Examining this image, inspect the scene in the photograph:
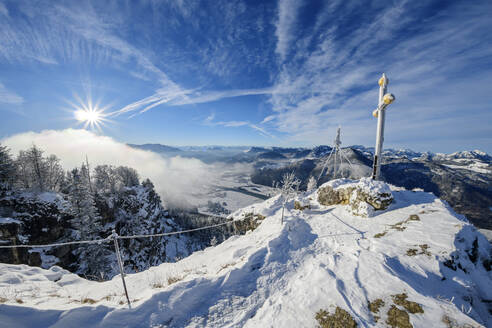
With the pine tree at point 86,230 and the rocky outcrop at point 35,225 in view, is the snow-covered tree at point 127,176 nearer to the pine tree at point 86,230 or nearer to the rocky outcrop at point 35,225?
the rocky outcrop at point 35,225

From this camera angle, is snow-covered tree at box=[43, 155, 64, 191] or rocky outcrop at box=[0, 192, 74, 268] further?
snow-covered tree at box=[43, 155, 64, 191]

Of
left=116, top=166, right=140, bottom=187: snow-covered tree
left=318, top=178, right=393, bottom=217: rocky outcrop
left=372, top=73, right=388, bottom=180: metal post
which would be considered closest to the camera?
left=318, top=178, right=393, bottom=217: rocky outcrop

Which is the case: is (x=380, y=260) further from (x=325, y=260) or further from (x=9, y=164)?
(x=9, y=164)

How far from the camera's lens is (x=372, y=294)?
590 cm

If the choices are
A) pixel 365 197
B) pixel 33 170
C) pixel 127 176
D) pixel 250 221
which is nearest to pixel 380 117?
pixel 365 197

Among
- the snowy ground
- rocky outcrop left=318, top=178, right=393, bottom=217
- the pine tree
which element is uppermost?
rocky outcrop left=318, top=178, right=393, bottom=217

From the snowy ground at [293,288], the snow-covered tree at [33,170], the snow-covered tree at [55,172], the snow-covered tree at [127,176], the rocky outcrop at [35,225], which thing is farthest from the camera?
the snow-covered tree at [127,176]

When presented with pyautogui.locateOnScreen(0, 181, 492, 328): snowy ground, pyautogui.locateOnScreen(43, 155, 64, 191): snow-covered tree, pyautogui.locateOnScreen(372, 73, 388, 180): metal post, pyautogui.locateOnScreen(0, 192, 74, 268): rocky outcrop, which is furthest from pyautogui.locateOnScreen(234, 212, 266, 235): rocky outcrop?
pyautogui.locateOnScreen(43, 155, 64, 191): snow-covered tree

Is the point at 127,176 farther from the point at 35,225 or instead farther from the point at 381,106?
the point at 381,106

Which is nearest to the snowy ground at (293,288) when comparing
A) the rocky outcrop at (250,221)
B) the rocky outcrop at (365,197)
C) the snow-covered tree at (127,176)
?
the rocky outcrop at (365,197)

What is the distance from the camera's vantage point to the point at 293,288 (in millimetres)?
6609

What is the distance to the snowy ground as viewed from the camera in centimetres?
503

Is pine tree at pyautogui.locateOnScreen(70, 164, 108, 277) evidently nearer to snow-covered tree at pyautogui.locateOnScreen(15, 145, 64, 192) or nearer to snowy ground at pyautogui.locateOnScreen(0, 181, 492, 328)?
snow-covered tree at pyautogui.locateOnScreen(15, 145, 64, 192)

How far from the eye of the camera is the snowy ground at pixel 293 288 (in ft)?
16.5
